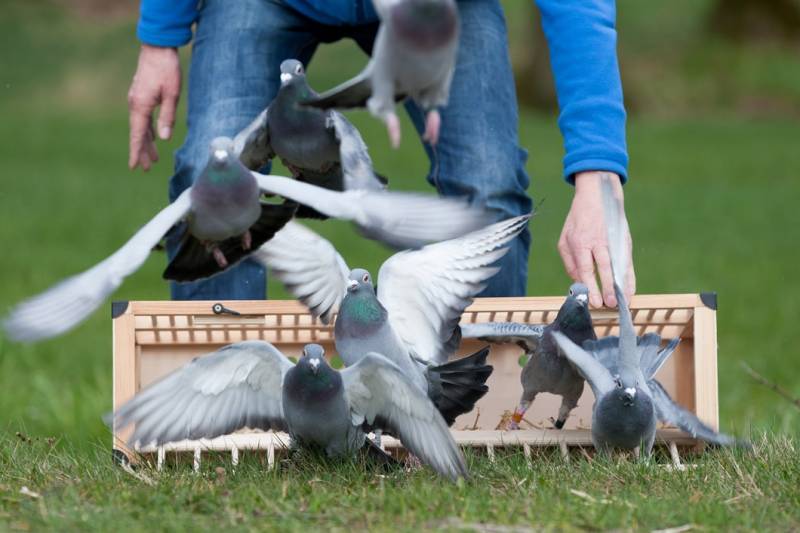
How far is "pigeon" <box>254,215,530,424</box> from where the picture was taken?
3443 mm

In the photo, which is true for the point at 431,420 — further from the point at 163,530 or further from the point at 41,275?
the point at 41,275

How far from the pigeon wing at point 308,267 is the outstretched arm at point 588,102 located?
745 millimetres

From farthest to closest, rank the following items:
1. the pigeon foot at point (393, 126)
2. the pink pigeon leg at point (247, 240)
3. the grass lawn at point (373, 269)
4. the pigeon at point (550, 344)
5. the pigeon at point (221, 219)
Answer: the pigeon at point (550, 344) < the grass lawn at point (373, 269) < the pink pigeon leg at point (247, 240) < the pigeon at point (221, 219) < the pigeon foot at point (393, 126)

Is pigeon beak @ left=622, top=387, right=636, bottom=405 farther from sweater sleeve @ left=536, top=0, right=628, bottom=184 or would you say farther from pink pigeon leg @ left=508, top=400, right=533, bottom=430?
sweater sleeve @ left=536, top=0, right=628, bottom=184

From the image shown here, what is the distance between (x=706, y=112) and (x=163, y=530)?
64.7ft

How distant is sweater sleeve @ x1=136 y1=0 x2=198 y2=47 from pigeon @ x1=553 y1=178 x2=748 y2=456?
145cm

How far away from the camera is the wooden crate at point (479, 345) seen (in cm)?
378

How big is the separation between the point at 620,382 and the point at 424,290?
25.2 inches

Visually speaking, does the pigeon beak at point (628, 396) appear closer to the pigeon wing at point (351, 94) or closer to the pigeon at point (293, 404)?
the pigeon at point (293, 404)

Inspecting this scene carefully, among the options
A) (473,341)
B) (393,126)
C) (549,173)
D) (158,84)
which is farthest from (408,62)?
(549,173)

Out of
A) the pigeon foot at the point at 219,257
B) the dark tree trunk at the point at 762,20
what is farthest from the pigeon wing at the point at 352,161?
the dark tree trunk at the point at 762,20

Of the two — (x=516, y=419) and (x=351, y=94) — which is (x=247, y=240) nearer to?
(x=351, y=94)

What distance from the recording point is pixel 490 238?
12.4ft

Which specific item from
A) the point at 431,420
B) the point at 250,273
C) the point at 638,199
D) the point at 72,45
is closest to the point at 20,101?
the point at 72,45
